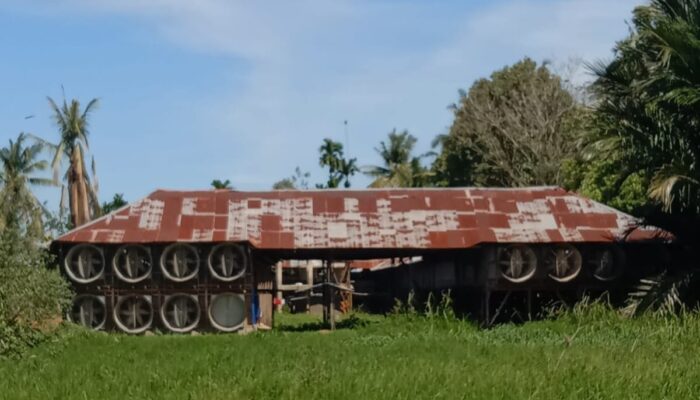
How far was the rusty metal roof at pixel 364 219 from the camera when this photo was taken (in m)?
24.3

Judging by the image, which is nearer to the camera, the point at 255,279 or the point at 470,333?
the point at 470,333

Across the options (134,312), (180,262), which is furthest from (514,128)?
(134,312)

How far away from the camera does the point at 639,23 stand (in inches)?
741

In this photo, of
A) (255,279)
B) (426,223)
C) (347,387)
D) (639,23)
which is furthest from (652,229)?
(347,387)

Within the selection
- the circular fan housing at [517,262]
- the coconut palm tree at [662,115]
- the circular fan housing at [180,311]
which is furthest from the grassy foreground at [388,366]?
the circular fan housing at [180,311]

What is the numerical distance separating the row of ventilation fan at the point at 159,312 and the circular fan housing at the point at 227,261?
47 cm

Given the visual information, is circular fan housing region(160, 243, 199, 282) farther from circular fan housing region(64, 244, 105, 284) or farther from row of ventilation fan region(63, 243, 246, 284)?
circular fan housing region(64, 244, 105, 284)

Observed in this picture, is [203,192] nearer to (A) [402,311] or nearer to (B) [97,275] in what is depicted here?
(B) [97,275]

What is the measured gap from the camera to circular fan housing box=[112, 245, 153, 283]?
80.1 ft

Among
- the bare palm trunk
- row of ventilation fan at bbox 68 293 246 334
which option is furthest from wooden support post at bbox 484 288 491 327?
the bare palm trunk

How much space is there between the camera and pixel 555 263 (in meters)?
24.2

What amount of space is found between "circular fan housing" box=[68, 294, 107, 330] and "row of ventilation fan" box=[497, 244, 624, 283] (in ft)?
30.3

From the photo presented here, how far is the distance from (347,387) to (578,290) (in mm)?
15673

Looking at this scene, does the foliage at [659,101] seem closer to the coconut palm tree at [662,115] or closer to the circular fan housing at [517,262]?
the coconut palm tree at [662,115]
